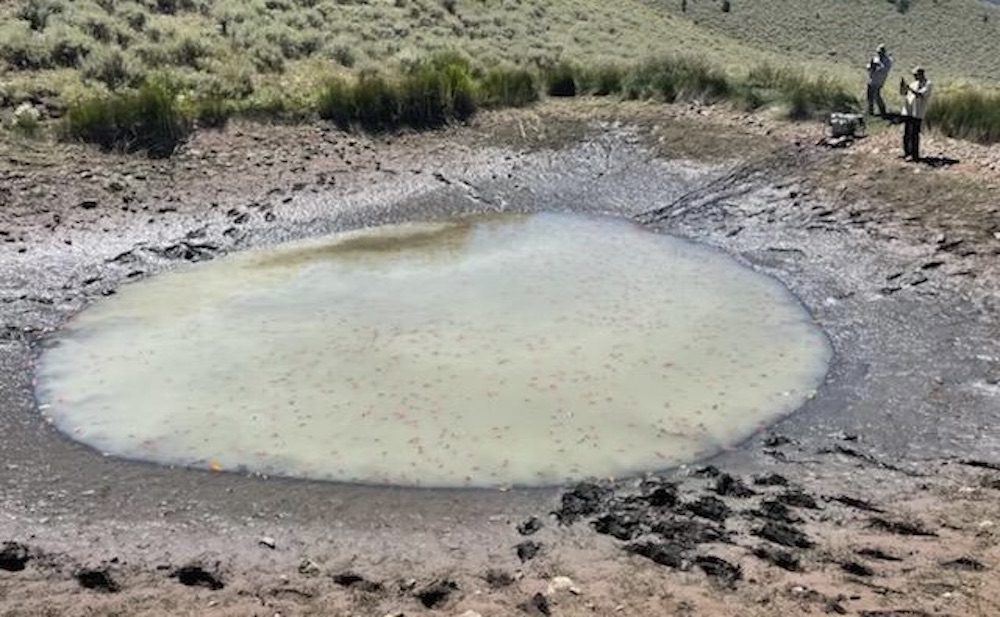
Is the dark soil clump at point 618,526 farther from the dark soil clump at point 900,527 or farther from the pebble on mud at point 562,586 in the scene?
the dark soil clump at point 900,527

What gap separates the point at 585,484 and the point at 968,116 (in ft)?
34.3

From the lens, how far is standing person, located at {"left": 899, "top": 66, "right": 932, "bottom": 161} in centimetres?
1491

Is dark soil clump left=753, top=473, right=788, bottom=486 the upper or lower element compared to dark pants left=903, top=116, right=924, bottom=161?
lower

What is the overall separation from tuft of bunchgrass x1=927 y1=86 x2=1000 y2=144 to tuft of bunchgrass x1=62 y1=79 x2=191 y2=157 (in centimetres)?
1107

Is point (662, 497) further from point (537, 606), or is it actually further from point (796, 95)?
point (796, 95)

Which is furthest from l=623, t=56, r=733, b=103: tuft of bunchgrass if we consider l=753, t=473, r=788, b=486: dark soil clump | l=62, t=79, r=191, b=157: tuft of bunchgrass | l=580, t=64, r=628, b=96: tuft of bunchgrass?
l=753, t=473, r=788, b=486: dark soil clump

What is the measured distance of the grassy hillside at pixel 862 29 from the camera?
135 ft

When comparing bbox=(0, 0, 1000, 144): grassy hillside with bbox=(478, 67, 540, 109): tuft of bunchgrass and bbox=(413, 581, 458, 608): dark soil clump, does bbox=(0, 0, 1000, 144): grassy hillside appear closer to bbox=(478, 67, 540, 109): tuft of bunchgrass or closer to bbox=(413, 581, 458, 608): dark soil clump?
bbox=(478, 67, 540, 109): tuft of bunchgrass

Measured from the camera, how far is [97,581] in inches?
275

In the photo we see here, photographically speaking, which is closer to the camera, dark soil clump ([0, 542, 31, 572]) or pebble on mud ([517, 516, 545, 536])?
dark soil clump ([0, 542, 31, 572])

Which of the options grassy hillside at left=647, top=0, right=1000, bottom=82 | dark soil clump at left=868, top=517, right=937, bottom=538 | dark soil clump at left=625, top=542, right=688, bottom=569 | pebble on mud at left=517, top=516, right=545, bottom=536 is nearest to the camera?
dark soil clump at left=625, top=542, right=688, bottom=569

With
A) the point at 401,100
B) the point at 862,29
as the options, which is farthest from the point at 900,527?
the point at 862,29

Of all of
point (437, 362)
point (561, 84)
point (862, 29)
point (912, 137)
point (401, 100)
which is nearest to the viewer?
point (437, 362)

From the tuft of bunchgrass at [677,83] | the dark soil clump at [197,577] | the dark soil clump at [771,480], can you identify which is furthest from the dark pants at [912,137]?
the dark soil clump at [197,577]
